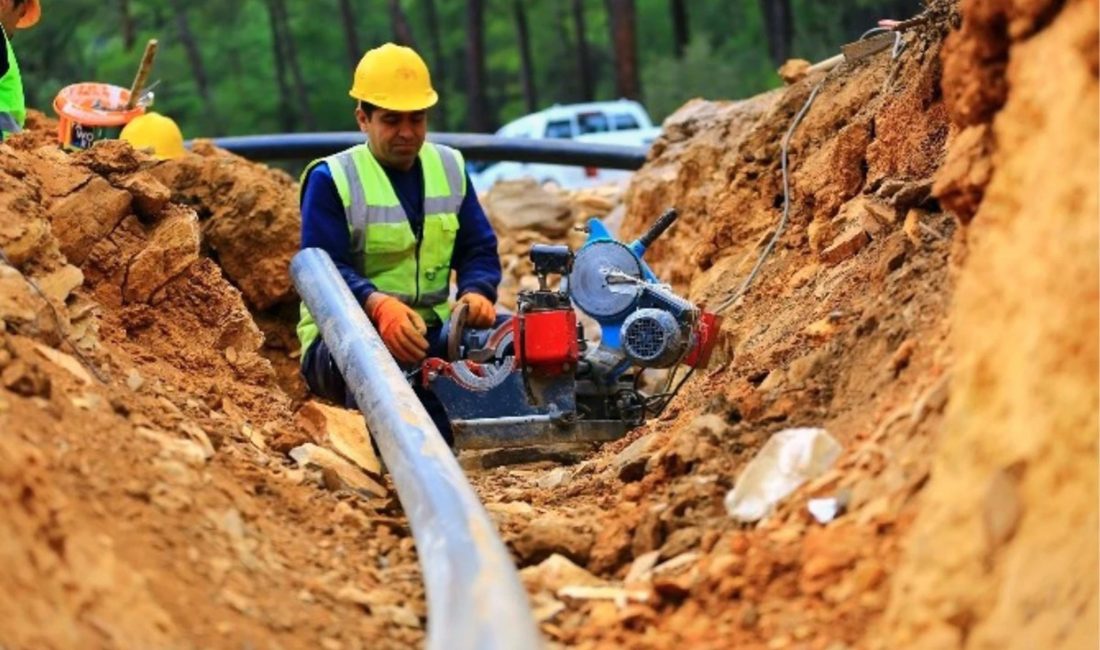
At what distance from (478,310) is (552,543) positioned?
283 centimetres

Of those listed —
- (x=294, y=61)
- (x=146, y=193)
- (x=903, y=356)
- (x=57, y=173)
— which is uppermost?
(x=294, y=61)

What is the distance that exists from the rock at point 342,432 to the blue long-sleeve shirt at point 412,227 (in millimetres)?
608

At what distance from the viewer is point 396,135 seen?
7.84m

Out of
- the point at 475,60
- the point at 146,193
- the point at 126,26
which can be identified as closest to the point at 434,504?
the point at 146,193

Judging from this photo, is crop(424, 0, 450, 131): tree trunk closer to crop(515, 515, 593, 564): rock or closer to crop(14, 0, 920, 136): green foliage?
crop(14, 0, 920, 136): green foliage

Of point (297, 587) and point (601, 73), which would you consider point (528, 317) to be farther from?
point (601, 73)

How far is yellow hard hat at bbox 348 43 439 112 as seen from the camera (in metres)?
7.82

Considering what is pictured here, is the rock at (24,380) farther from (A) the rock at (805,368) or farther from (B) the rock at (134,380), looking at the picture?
(A) the rock at (805,368)

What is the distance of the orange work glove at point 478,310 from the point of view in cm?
798

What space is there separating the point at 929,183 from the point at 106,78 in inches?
1402

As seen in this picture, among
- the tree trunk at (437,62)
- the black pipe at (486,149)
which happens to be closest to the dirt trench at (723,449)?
the black pipe at (486,149)

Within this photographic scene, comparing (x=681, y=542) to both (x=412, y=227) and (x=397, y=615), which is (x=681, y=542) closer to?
(x=397, y=615)

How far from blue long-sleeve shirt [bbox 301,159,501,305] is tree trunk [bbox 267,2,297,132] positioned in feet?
119

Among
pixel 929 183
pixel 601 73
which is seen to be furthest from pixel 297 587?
pixel 601 73
